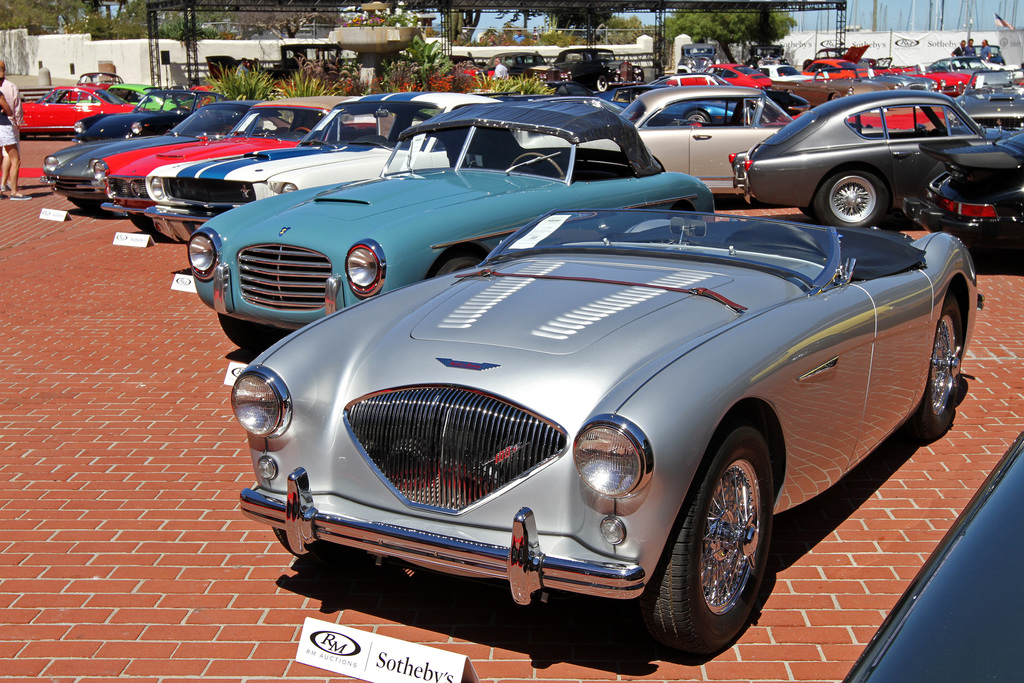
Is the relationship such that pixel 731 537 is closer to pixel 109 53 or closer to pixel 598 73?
pixel 598 73

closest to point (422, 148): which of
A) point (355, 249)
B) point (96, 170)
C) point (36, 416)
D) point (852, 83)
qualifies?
point (355, 249)

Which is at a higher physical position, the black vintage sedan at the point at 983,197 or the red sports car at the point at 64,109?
the red sports car at the point at 64,109

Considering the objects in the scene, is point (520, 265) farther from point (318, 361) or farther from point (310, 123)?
point (310, 123)

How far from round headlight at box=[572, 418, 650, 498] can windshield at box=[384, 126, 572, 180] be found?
4.60 m

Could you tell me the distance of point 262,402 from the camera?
11.8 ft

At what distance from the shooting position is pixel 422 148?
7.87 meters

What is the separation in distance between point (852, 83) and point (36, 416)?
81.6 ft

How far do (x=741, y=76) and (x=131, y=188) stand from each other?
26.3 metres

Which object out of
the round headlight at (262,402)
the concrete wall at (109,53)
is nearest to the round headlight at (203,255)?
the round headlight at (262,402)

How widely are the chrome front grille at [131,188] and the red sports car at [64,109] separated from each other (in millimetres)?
14936

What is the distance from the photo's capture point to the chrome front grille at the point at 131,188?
1059cm

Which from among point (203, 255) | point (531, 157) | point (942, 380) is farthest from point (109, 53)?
point (942, 380)

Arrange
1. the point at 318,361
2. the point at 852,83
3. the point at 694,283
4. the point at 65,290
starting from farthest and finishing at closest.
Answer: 1. the point at 852,83
2. the point at 65,290
3. the point at 694,283
4. the point at 318,361

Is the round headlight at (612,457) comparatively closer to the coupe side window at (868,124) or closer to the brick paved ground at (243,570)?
the brick paved ground at (243,570)
